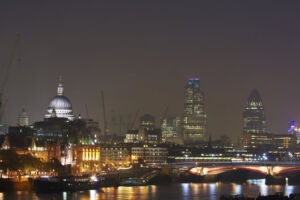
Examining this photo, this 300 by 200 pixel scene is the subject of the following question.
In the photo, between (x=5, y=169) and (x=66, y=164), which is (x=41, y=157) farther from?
(x=5, y=169)

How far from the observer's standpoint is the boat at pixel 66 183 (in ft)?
483

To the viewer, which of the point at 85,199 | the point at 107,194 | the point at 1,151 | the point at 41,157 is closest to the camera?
the point at 85,199

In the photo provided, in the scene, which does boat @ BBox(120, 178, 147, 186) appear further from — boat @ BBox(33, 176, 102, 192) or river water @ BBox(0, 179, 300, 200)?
river water @ BBox(0, 179, 300, 200)

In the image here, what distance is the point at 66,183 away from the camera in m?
152

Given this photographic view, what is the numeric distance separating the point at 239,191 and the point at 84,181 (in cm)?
2851

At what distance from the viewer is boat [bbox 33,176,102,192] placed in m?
147

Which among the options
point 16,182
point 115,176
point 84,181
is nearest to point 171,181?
point 115,176

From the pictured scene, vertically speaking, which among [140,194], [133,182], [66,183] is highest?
[133,182]

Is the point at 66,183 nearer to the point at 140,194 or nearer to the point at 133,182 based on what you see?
the point at 140,194

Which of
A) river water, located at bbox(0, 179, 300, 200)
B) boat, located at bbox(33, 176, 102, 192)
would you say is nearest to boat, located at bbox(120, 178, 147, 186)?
boat, located at bbox(33, 176, 102, 192)

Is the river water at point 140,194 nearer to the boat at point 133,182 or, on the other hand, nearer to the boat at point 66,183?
the boat at point 66,183

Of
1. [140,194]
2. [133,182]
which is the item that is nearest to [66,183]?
[140,194]

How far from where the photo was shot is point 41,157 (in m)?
189

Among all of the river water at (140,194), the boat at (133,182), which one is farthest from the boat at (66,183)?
the boat at (133,182)
